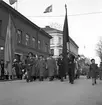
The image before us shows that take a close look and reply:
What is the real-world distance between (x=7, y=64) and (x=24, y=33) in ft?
57.5

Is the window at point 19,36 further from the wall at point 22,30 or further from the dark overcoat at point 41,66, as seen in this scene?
the dark overcoat at point 41,66

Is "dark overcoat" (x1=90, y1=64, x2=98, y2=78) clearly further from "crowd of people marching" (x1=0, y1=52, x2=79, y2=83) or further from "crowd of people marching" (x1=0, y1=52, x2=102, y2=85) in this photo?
"crowd of people marching" (x1=0, y1=52, x2=79, y2=83)

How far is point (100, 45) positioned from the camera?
73938 millimetres

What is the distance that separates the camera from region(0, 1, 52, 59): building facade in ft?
76.4

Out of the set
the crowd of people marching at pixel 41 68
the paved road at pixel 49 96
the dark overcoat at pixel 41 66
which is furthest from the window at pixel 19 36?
the paved road at pixel 49 96

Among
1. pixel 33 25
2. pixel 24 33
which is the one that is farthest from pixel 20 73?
pixel 33 25

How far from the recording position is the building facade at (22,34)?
76.4 feet

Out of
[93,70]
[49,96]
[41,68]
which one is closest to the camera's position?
[49,96]

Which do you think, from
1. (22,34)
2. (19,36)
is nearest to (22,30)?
(22,34)

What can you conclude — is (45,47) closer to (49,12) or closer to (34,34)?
(34,34)

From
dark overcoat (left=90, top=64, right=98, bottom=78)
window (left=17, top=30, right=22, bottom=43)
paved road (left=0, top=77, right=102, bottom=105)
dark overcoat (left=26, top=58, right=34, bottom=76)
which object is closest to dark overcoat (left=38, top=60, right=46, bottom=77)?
dark overcoat (left=26, top=58, right=34, bottom=76)

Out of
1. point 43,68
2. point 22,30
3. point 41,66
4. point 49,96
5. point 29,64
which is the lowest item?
point 49,96

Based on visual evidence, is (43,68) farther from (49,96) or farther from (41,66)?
(49,96)

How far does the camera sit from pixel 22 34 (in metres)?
29.0
